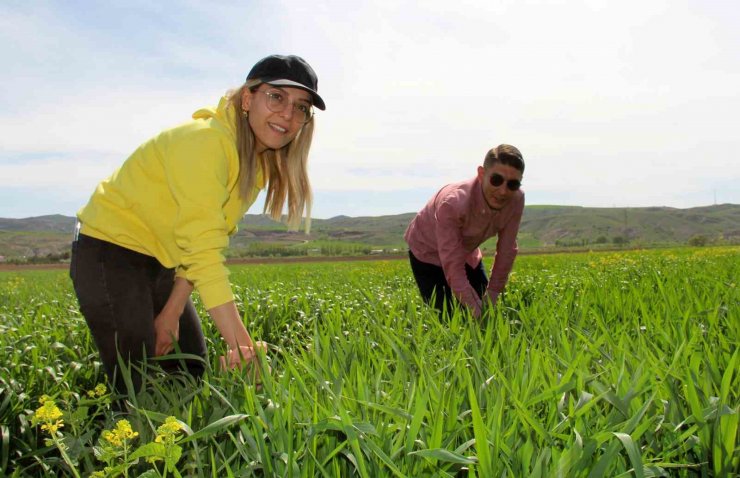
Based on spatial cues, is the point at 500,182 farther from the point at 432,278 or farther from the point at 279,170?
the point at 279,170

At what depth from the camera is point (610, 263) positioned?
10.1m

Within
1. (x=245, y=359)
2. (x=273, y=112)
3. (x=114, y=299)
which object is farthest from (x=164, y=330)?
(x=273, y=112)

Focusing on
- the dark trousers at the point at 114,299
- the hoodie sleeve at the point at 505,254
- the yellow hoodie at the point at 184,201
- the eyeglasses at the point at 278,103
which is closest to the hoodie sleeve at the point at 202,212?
the yellow hoodie at the point at 184,201

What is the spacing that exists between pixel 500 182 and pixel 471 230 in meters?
0.52

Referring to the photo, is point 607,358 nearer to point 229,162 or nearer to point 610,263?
point 229,162

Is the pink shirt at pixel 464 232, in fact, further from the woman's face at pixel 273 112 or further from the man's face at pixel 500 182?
the woman's face at pixel 273 112

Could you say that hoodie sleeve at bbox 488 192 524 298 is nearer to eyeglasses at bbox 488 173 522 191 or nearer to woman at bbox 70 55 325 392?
eyeglasses at bbox 488 173 522 191

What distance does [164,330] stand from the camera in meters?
2.91

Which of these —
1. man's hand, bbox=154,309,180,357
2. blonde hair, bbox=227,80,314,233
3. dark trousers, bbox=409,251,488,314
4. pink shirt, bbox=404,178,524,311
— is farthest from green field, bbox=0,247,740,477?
dark trousers, bbox=409,251,488,314

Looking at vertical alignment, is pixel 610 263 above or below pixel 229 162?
below

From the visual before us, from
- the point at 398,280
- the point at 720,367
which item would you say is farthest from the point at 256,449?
the point at 398,280

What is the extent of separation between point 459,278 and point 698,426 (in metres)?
2.51

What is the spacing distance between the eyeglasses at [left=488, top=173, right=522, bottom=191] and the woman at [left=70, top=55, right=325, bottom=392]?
1602 millimetres

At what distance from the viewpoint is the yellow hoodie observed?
7.50 ft
